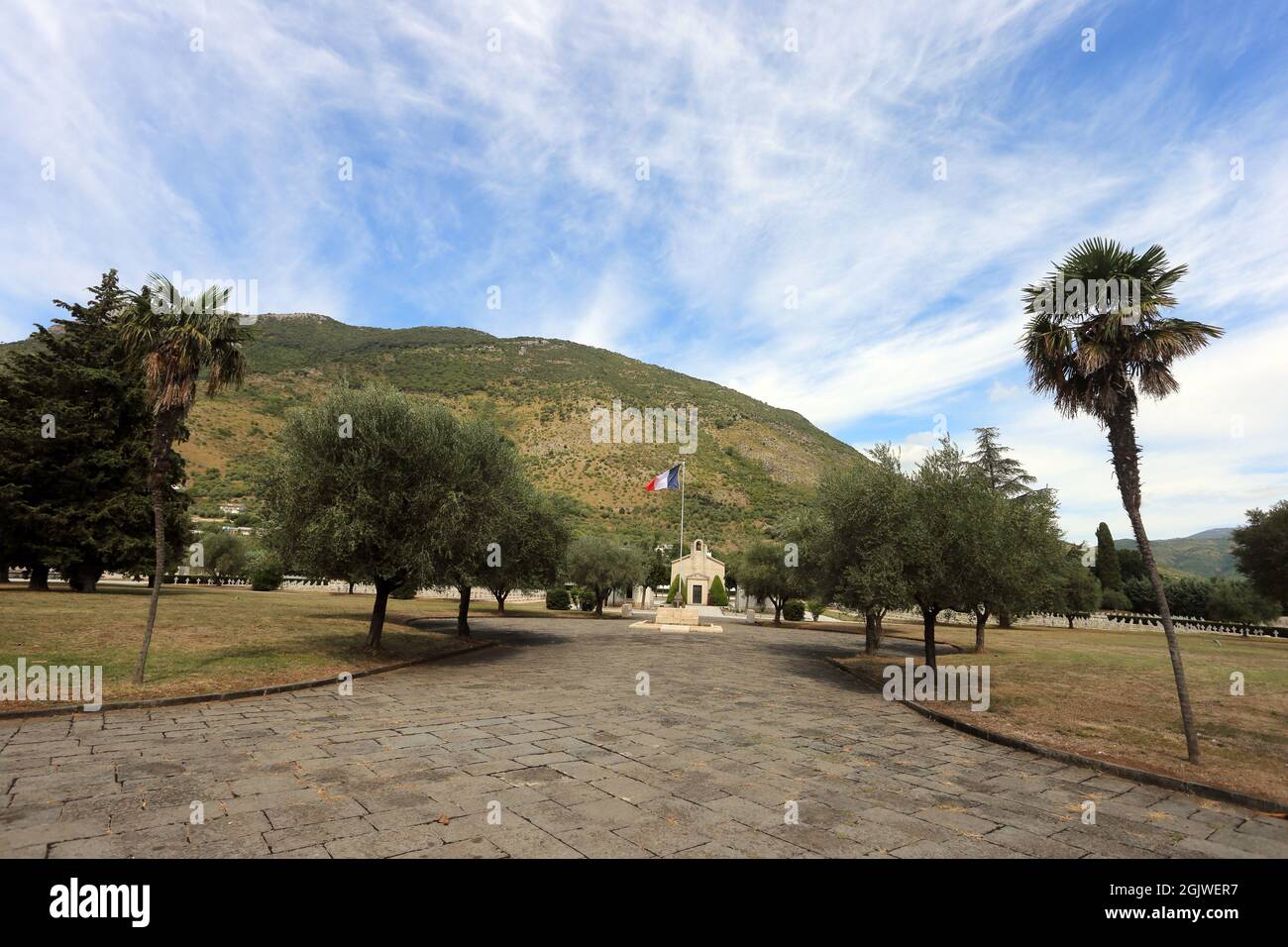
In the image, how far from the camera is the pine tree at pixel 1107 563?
62.0 metres

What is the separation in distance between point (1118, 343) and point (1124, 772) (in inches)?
240

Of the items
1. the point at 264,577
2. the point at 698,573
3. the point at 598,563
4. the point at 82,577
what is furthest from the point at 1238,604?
the point at 82,577

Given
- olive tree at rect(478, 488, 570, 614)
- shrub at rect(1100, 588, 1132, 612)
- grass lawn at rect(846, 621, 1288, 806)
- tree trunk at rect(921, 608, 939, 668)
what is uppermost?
olive tree at rect(478, 488, 570, 614)

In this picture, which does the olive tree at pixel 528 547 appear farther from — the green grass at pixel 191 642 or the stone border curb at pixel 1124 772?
the stone border curb at pixel 1124 772

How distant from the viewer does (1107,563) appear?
63375 mm

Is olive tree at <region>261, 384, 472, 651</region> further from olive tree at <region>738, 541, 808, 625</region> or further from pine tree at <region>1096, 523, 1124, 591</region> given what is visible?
pine tree at <region>1096, 523, 1124, 591</region>

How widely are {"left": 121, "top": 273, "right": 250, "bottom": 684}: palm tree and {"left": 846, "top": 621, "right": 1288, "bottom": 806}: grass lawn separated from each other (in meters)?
15.6

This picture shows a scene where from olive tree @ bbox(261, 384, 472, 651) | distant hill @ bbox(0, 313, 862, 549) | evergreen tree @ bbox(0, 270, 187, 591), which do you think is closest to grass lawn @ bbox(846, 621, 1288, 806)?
olive tree @ bbox(261, 384, 472, 651)

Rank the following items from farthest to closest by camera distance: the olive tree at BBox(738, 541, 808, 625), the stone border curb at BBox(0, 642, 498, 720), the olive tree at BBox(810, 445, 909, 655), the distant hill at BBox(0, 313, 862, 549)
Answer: the distant hill at BBox(0, 313, 862, 549)
the olive tree at BBox(738, 541, 808, 625)
the olive tree at BBox(810, 445, 909, 655)
the stone border curb at BBox(0, 642, 498, 720)

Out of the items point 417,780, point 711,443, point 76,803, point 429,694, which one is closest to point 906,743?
point 417,780

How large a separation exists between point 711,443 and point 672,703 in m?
83.5

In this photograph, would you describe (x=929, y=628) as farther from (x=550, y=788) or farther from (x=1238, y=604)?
(x=1238, y=604)

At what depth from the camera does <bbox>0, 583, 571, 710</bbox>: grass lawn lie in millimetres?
11797

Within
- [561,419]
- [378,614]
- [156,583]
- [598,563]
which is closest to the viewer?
[156,583]
